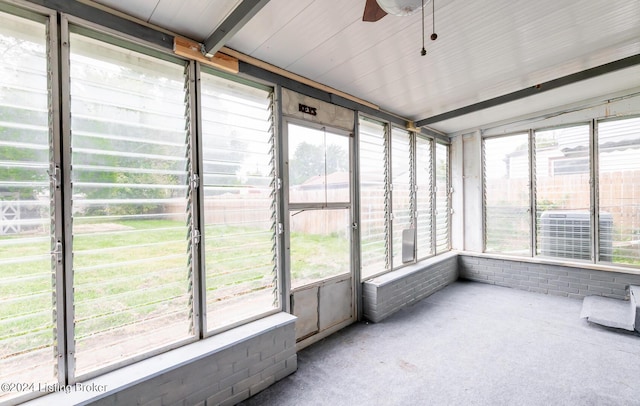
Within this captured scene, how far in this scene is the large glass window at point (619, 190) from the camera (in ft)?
11.4

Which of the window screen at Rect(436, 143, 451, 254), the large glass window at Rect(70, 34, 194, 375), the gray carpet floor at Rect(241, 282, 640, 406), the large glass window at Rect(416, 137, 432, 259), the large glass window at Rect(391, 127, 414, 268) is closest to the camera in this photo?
the large glass window at Rect(70, 34, 194, 375)

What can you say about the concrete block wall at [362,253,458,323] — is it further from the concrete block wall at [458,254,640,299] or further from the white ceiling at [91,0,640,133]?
the white ceiling at [91,0,640,133]

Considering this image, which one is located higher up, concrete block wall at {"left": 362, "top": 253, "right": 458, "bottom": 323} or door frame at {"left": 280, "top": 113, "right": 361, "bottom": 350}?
door frame at {"left": 280, "top": 113, "right": 361, "bottom": 350}

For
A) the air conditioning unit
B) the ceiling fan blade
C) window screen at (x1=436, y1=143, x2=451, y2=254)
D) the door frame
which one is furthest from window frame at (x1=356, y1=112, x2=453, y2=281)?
the ceiling fan blade

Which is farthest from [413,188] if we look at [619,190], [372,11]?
[372,11]

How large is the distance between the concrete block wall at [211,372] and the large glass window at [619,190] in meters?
4.26

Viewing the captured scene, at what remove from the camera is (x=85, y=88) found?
160 cm

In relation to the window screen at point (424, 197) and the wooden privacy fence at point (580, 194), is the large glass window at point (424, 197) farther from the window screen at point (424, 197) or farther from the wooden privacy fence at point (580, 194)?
the wooden privacy fence at point (580, 194)

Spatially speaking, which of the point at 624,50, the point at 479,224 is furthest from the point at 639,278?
the point at 624,50

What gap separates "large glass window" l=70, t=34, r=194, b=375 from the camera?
1.59m

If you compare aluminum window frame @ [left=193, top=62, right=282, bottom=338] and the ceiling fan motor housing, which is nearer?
the ceiling fan motor housing

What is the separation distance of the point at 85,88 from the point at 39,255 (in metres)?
0.94

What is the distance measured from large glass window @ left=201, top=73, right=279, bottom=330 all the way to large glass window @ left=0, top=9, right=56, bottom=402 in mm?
833

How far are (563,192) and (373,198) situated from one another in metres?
2.87
